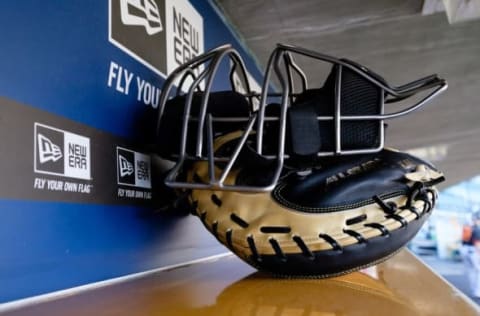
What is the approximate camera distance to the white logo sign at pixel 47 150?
0.41m

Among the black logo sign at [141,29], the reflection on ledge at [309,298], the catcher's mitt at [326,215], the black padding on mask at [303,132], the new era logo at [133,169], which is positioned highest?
the black logo sign at [141,29]

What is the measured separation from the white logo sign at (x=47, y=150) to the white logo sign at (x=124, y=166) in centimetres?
11

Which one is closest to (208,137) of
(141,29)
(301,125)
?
(301,125)

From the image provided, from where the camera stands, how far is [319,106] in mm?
472

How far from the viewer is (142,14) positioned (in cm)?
62

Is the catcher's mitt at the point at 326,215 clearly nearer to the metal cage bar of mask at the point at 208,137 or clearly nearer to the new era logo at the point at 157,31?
the metal cage bar of mask at the point at 208,137

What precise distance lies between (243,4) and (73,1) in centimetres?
55

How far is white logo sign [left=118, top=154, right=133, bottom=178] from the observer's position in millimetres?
536

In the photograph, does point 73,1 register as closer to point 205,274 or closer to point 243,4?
point 205,274

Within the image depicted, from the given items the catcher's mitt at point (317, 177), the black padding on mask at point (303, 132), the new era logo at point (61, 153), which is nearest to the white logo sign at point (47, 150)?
the new era logo at point (61, 153)

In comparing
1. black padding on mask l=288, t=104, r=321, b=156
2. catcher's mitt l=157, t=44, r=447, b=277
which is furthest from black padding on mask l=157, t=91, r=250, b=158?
black padding on mask l=288, t=104, r=321, b=156

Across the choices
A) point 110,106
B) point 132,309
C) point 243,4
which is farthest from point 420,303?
point 243,4

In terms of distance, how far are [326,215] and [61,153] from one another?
0.85ft

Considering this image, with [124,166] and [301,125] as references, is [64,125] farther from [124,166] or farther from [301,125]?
[301,125]
